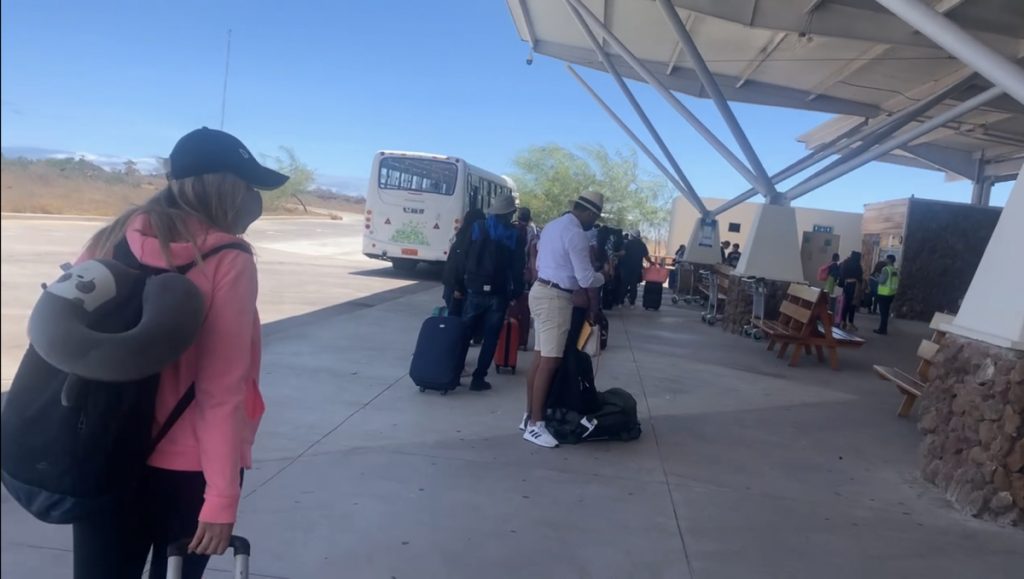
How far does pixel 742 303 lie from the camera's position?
45.8 feet

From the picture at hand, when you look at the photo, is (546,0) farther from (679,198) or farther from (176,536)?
(679,198)

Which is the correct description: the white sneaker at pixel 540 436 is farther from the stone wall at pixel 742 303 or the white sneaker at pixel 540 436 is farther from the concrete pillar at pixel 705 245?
A: the concrete pillar at pixel 705 245

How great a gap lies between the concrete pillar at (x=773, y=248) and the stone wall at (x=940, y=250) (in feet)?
28.3

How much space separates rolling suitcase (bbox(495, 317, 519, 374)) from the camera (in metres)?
8.45

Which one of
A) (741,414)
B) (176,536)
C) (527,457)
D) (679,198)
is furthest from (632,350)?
(679,198)

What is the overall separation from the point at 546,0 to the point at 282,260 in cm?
1036

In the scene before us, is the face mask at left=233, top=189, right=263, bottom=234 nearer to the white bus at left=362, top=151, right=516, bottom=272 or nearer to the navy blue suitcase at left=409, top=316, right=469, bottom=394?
the navy blue suitcase at left=409, top=316, right=469, bottom=394

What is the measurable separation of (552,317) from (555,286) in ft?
0.73

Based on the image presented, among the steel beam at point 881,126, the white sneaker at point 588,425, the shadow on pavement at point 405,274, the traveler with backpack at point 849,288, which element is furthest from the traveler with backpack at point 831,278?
the white sneaker at point 588,425

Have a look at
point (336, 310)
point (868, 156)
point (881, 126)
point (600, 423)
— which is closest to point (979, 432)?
point (600, 423)

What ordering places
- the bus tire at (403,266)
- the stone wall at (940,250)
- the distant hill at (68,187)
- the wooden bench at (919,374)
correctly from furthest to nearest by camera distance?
the bus tire at (403,266) < the stone wall at (940,250) < the wooden bench at (919,374) < the distant hill at (68,187)

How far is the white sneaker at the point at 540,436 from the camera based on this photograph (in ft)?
19.1

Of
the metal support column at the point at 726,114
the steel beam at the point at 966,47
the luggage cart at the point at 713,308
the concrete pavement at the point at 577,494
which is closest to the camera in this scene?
the concrete pavement at the point at 577,494

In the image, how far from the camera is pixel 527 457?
5.55 meters
